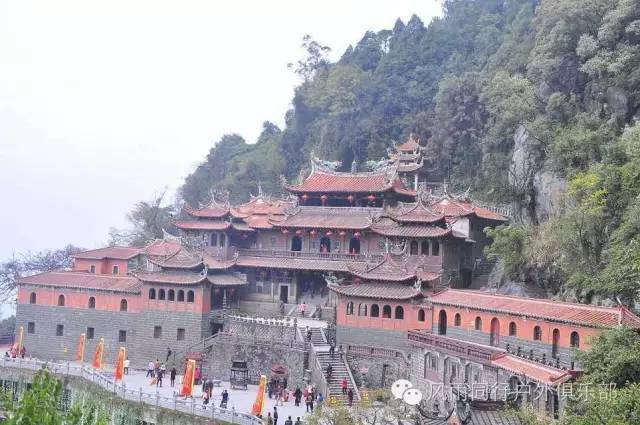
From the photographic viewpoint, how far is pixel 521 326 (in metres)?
27.7

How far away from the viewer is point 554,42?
1636 inches

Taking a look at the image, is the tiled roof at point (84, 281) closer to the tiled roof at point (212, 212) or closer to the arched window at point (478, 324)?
the tiled roof at point (212, 212)

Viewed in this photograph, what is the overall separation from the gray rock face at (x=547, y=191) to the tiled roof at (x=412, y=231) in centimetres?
479

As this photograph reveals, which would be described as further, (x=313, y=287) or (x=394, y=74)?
(x=394, y=74)

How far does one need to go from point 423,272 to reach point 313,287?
807 centimetres

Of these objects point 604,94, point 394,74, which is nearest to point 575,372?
point 604,94

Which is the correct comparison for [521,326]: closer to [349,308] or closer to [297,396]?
[297,396]

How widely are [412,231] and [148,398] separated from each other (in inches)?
586

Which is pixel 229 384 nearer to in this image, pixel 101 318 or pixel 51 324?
pixel 101 318

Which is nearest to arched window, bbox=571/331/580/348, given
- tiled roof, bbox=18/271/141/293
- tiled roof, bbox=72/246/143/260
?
tiled roof, bbox=18/271/141/293

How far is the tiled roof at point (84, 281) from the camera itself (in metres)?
41.2

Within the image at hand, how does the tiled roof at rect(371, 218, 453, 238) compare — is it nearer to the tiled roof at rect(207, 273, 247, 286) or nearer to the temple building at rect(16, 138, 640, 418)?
the temple building at rect(16, 138, 640, 418)

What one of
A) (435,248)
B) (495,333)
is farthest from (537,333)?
(435,248)

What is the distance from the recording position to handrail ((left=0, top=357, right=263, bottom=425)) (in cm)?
2712
